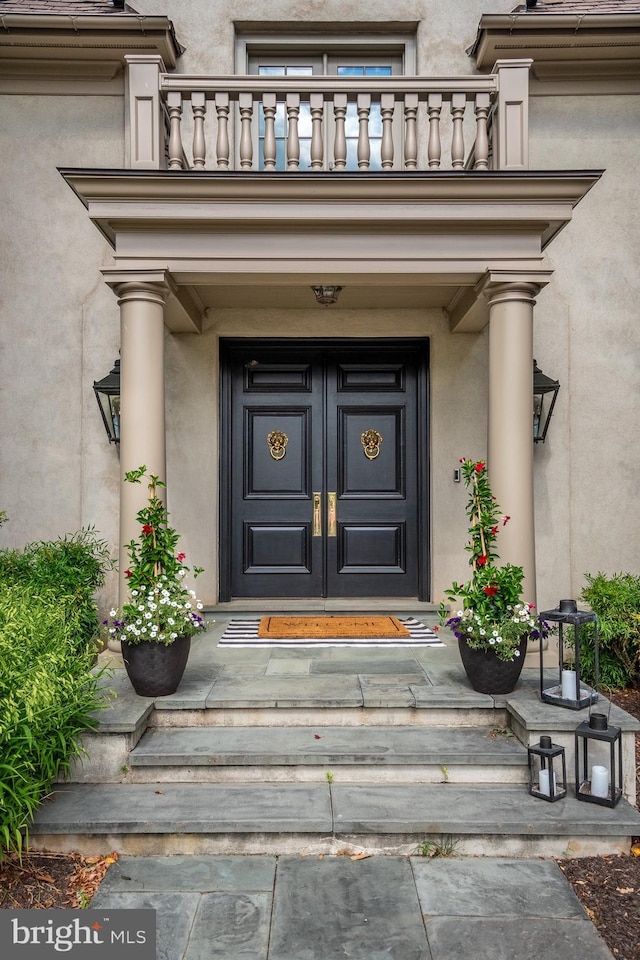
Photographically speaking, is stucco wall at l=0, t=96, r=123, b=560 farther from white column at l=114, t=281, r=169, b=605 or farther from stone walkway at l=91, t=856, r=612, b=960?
stone walkway at l=91, t=856, r=612, b=960

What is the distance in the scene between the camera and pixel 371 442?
6.12 meters

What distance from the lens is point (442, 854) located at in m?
2.91

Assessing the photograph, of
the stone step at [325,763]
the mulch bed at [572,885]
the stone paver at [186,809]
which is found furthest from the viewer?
the stone step at [325,763]

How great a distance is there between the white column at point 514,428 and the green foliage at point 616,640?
2.23ft

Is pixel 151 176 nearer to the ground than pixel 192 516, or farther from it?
farther from it

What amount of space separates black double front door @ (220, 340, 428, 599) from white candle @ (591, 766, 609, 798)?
3000 millimetres

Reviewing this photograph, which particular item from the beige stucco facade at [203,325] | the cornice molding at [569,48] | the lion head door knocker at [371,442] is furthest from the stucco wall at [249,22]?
the lion head door knocker at [371,442]

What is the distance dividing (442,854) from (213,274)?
3754mm

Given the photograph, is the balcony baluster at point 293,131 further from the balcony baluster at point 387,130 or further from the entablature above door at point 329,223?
the balcony baluster at point 387,130

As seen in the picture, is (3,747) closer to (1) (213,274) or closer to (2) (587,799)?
(2) (587,799)

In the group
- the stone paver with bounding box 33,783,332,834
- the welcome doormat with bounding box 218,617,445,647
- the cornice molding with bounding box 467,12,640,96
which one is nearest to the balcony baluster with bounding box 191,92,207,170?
the cornice molding with bounding box 467,12,640,96

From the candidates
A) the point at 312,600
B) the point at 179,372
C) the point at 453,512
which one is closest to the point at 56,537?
the point at 179,372

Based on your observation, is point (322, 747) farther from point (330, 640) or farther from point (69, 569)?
point (69, 569)

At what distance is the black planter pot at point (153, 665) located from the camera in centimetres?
359
